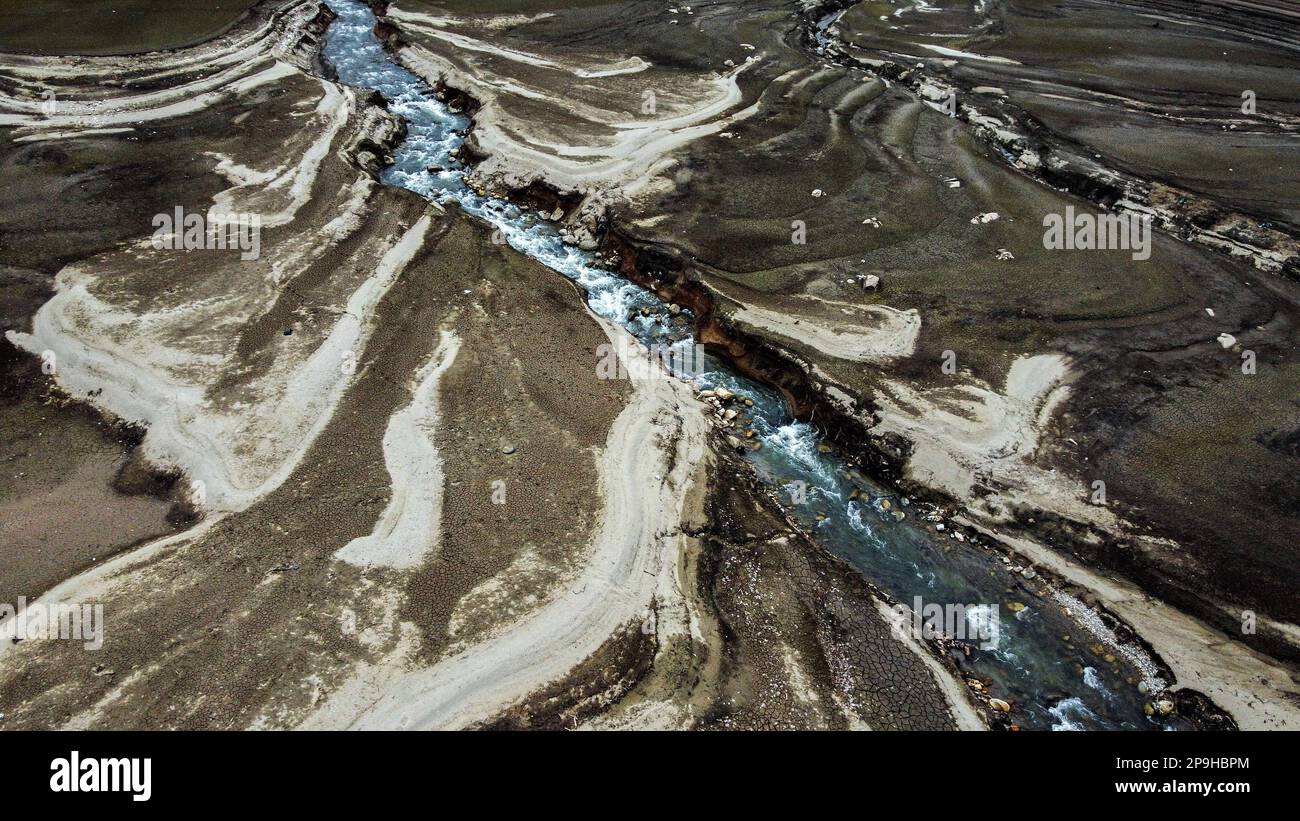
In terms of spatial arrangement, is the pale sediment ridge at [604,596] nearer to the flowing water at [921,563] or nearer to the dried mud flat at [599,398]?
the dried mud flat at [599,398]

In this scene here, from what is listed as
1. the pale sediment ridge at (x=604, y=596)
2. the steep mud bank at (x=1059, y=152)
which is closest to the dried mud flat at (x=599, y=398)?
the pale sediment ridge at (x=604, y=596)

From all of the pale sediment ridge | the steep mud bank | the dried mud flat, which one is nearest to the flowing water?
the dried mud flat

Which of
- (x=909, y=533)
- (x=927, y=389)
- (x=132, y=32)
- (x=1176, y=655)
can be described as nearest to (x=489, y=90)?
(x=132, y=32)

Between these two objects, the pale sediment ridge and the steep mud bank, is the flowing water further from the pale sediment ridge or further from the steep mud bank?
the steep mud bank

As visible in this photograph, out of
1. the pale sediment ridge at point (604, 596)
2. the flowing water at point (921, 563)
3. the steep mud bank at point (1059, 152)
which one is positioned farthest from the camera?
the steep mud bank at point (1059, 152)
